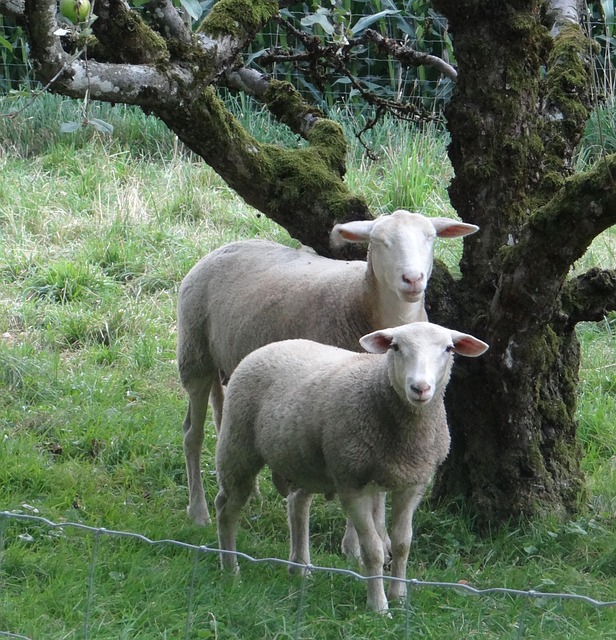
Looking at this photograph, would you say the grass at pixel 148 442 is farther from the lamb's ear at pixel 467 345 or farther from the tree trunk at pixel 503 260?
the lamb's ear at pixel 467 345

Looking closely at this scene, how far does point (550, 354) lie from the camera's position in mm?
4871

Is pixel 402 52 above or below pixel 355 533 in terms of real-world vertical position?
above

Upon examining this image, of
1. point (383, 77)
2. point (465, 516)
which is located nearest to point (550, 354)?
point (465, 516)

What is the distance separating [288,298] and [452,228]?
849 millimetres

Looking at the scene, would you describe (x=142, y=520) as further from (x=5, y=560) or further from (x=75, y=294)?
(x=75, y=294)

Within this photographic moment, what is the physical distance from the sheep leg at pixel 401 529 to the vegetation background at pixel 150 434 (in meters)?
0.12

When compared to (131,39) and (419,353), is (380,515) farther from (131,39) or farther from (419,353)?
(131,39)

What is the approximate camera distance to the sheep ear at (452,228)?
4559 millimetres

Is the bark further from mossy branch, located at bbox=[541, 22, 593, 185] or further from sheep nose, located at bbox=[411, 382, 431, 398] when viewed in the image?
sheep nose, located at bbox=[411, 382, 431, 398]

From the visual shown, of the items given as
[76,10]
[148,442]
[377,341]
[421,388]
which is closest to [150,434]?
[148,442]

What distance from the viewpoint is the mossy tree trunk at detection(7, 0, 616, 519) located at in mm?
4504

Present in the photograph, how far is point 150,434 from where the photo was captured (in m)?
5.91

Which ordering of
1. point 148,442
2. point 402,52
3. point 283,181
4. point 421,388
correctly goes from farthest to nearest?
point 148,442 < point 402,52 < point 283,181 < point 421,388

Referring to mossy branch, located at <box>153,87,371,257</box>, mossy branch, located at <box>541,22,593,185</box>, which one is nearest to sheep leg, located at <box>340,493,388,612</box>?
mossy branch, located at <box>153,87,371,257</box>
